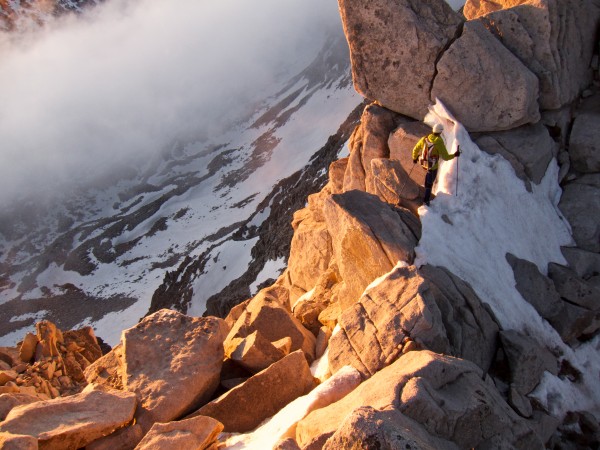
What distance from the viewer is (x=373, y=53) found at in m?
17.5

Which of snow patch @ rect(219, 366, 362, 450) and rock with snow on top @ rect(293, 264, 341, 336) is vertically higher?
snow patch @ rect(219, 366, 362, 450)

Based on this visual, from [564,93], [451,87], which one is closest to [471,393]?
[451,87]

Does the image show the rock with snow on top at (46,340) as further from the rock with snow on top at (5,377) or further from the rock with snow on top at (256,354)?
the rock with snow on top at (256,354)

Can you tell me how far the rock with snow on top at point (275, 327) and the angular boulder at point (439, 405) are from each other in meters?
4.72

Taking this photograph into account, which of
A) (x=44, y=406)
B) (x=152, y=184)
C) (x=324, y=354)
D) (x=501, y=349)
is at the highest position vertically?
(x=44, y=406)

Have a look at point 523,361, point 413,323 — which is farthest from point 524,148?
point 413,323

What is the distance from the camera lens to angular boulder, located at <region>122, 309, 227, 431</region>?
11.0 m

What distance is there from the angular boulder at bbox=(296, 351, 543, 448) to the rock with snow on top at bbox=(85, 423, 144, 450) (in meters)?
3.57

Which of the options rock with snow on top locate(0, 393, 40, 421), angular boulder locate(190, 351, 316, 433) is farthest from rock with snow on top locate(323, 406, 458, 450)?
rock with snow on top locate(0, 393, 40, 421)

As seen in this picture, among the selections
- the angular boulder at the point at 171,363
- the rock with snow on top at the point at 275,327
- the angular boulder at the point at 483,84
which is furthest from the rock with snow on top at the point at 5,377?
the angular boulder at the point at 483,84

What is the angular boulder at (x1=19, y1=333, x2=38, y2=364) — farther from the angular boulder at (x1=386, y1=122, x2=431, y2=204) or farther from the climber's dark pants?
the climber's dark pants

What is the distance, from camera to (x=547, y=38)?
1747cm

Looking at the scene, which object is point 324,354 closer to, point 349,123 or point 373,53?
point 373,53

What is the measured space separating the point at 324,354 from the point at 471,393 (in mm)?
5323
